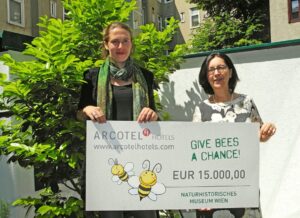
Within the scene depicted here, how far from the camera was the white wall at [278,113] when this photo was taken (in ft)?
13.3

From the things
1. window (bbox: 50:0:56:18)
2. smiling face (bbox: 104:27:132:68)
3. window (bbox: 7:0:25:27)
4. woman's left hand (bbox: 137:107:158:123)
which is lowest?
woman's left hand (bbox: 137:107:158:123)

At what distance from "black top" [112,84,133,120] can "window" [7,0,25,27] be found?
651 inches

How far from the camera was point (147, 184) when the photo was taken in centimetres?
243

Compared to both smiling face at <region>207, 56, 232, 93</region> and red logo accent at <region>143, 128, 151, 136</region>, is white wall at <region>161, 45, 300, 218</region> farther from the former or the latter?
red logo accent at <region>143, 128, 151, 136</region>

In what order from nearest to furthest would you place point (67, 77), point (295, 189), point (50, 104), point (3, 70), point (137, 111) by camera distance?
point (137, 111) < point (67, 77) < point (50, 104) < point (3, 70) < point (295, 189)

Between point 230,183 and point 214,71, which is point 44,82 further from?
point 230,183

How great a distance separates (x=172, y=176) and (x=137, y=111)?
18.4 inches

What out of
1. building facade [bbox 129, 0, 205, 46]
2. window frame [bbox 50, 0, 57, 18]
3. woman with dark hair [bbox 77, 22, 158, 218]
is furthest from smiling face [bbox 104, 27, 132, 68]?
building facade [bbox 129, 0, 205, 46]

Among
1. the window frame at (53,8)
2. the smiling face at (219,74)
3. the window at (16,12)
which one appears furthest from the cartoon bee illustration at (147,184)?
the window frame at (53,8)

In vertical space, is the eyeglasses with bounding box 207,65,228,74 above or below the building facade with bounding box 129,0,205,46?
below

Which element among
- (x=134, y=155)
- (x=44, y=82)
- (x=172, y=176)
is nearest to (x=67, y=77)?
(x=44, y=82)

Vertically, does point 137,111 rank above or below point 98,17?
below

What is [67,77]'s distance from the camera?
9.22ft

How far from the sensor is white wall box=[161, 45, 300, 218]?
4039 mm
